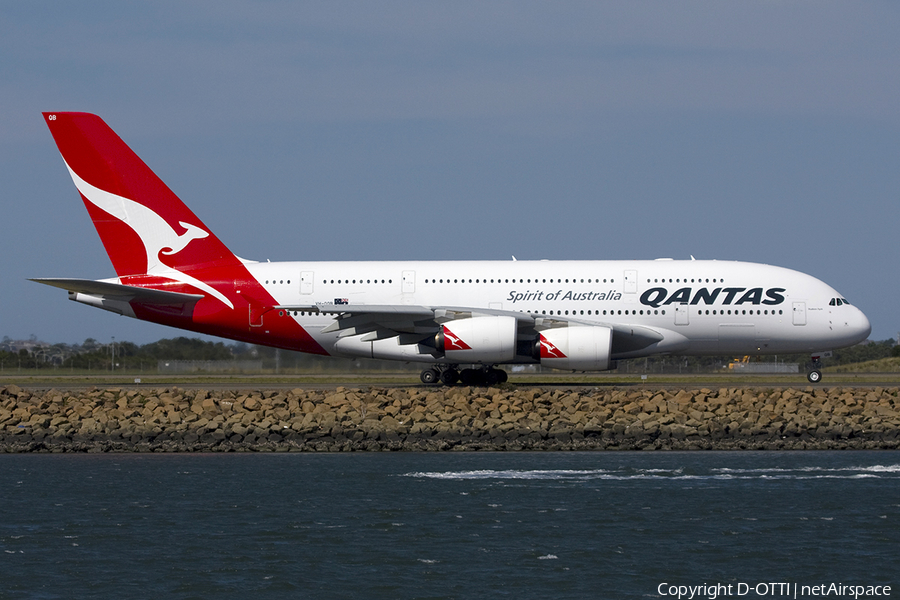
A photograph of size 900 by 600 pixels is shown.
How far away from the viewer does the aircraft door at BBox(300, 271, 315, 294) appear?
36.4m

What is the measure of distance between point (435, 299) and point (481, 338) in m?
3.30

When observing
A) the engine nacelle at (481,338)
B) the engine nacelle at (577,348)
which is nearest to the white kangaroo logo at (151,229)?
the engine nacelle at (481,338)

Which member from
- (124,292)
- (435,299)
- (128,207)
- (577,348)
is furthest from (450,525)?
(128,207)

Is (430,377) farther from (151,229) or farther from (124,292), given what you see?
(151,229)

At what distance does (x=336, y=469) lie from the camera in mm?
25766

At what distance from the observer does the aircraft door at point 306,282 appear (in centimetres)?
3641

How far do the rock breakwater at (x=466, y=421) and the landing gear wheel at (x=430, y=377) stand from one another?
166 inches

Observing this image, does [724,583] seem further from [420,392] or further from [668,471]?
[420,392]

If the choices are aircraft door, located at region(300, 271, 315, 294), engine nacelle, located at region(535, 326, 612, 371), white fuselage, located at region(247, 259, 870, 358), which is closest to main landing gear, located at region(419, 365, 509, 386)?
white fuselage, located at region(247, 259, 870, 358)

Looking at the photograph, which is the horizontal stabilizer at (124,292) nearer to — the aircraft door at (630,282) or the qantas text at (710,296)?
the aircraft door at (630,282)

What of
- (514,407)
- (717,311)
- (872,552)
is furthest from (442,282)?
(872,552)

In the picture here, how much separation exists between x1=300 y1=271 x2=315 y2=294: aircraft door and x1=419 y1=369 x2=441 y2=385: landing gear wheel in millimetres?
4958

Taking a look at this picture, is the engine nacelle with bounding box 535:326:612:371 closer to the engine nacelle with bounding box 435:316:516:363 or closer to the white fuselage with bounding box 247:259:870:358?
the engine nacelle with bounding box 435:316:516:363

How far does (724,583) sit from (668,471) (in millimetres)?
9075
